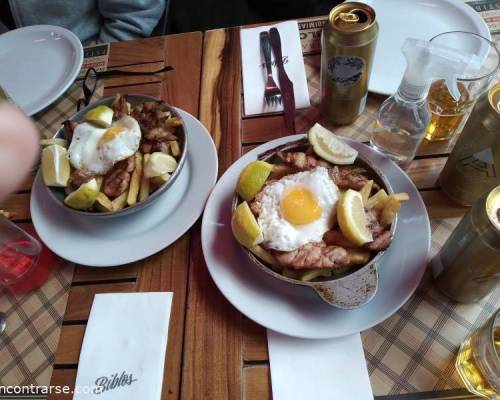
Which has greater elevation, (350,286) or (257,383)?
(350,286)

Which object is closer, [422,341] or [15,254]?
[422,341]

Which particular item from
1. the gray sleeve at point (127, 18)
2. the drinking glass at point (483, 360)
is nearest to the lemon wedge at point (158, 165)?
the drinking glass at point (483, 360)

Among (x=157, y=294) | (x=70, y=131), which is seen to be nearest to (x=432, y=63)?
(x=157, y=294)

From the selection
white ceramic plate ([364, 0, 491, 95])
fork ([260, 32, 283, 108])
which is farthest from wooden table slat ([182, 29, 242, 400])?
white ceramic plate ([364, 0, 491, 95])

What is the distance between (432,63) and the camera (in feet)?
2.61

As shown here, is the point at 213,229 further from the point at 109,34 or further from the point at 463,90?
the point at 109,34

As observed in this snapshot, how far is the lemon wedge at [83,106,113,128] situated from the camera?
1002 millimetres

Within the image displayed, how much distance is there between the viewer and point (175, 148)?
0.98 meters

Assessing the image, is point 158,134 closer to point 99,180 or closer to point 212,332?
point 99,180

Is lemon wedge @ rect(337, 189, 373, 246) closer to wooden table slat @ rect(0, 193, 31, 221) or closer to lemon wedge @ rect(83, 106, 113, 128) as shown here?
lemon wedge @ rect(83, 106, 113, 128)

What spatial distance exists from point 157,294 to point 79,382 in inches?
8.5

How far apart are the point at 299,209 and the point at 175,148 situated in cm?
36

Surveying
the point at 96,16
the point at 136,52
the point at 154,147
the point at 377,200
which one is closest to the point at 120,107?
the point at 154,147

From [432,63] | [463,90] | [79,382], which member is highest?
[432,63]
